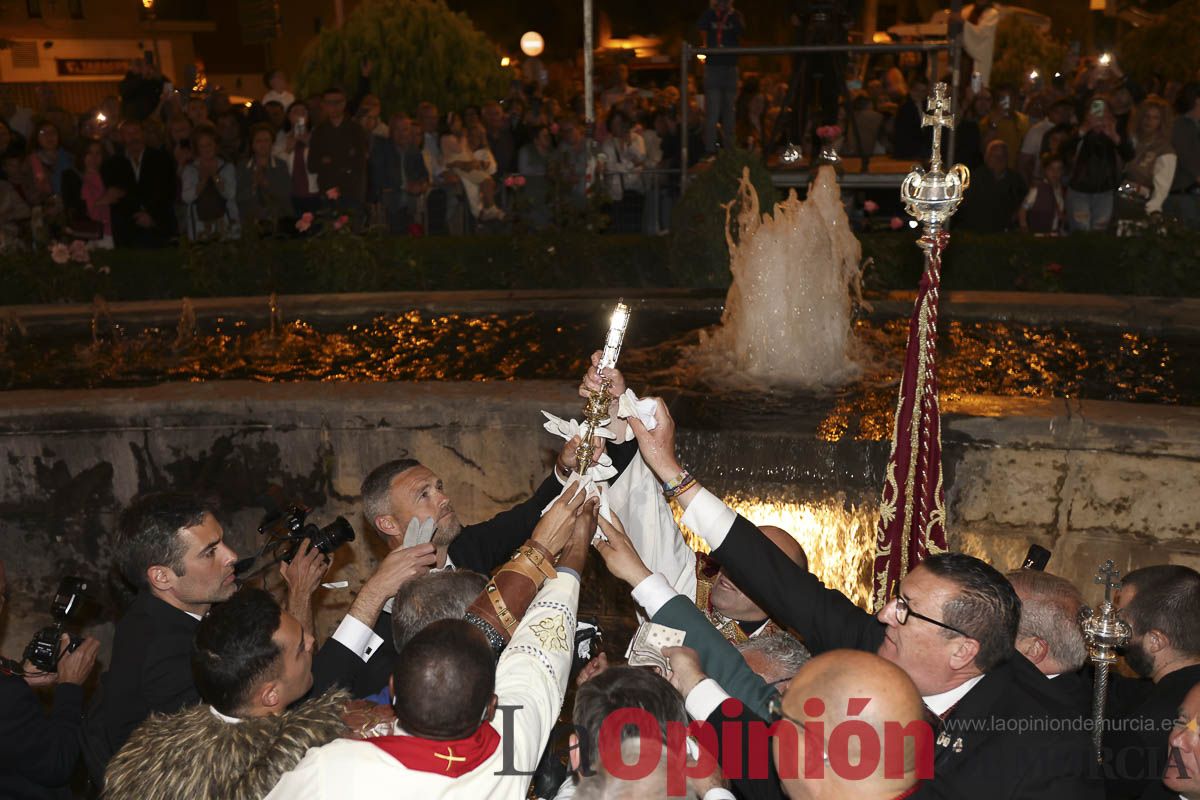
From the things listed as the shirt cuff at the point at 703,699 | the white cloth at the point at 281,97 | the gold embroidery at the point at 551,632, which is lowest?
the shirt cuff at the point at 703,699

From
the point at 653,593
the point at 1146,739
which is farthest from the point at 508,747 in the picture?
the point at 1146,739

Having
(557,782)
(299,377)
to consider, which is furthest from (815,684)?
(299,377)

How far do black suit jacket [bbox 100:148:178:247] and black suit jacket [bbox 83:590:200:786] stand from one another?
352 inches

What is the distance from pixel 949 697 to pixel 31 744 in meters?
2.60

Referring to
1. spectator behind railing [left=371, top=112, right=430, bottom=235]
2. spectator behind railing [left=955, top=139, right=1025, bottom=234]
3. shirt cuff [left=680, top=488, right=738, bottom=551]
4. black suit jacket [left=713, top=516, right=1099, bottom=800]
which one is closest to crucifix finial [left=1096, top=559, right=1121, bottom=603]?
black suit jacket [left=713, top=516, right=1099, bottom=800]

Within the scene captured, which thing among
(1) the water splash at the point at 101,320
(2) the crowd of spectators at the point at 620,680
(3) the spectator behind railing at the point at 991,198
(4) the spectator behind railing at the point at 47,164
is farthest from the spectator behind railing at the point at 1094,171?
(4) the spectator behind railing at the point at 47,164

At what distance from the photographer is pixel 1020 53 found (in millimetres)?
21797

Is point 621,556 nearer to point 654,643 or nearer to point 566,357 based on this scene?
point 654,643

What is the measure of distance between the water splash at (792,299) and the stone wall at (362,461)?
1536 millimetres

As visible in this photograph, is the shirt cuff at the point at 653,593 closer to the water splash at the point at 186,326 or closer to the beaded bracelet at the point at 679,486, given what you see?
the beaded bracelet at the point at 679,486

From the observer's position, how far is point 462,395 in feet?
20.3

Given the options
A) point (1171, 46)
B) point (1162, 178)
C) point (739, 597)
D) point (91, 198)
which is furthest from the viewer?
point (1171, 46)

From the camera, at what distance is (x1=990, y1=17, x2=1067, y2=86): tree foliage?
21516 millimetres

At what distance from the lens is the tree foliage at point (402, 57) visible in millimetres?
16000
